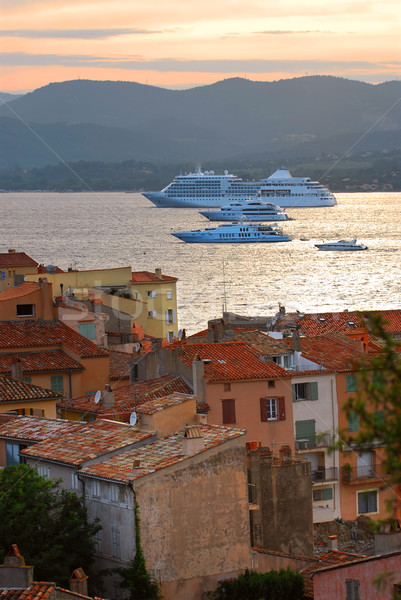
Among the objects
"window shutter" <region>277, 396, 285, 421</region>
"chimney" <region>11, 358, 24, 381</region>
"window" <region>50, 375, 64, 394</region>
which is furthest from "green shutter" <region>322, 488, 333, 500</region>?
"chimney" <region>11, 358, 24, 381</region>

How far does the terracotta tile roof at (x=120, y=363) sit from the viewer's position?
31684mm

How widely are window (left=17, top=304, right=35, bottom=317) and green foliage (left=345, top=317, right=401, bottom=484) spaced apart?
84.2 feet

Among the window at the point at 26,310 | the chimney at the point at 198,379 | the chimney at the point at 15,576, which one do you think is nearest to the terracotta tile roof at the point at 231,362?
the chimney at the point at 198,379

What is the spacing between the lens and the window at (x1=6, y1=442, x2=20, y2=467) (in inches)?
837

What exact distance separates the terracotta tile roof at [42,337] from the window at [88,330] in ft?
10.8

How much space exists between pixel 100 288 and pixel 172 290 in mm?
6883

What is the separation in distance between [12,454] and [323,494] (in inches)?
371

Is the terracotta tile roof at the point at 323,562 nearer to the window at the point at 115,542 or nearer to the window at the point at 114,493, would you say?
the window at the point at 115,542

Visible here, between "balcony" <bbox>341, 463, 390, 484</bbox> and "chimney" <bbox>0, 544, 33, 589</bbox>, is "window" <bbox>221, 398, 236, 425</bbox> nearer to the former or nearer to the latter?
"balcony" <bbox>341, 463, 390, 484</bbox>

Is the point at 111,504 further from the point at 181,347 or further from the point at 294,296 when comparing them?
the point at 294,296

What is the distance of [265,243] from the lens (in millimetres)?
188500

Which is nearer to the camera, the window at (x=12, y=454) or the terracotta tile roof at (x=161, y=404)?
the terracotta tile roof at (x=161, y=404)

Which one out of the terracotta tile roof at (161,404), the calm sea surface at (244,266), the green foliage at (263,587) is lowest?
the calm sea surface at (244,266)

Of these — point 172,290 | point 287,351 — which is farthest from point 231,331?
point 172,290
